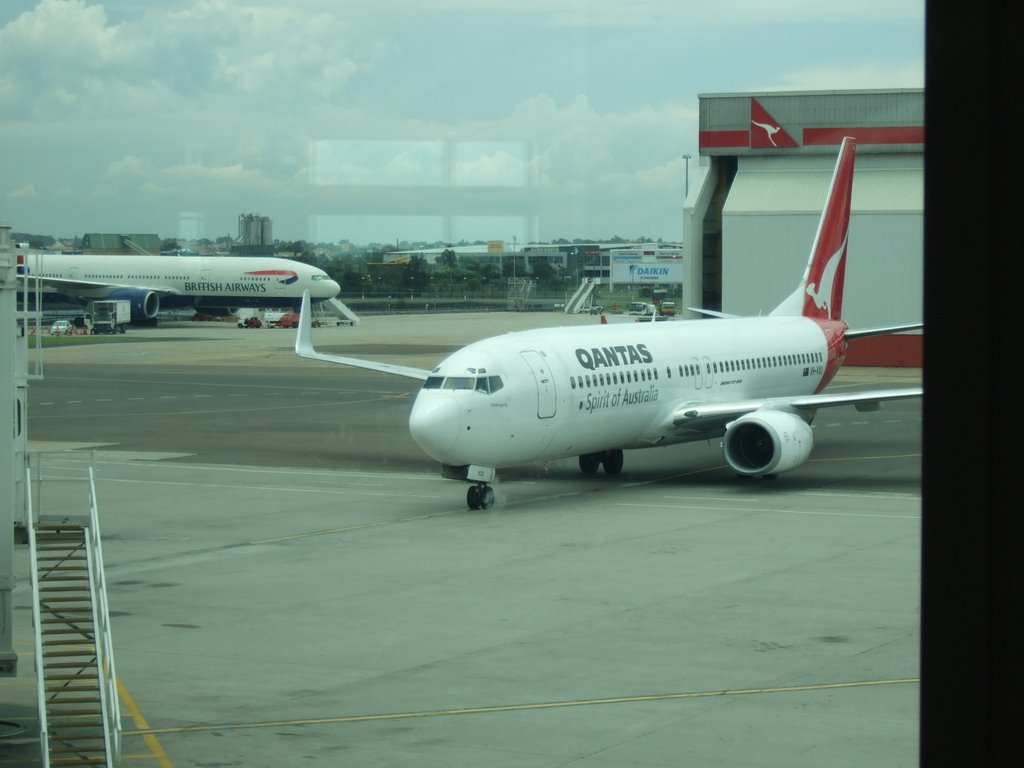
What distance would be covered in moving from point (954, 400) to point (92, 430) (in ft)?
122

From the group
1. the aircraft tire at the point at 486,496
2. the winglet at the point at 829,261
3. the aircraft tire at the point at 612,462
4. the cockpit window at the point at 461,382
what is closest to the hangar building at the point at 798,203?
the winglet at the point at 829,261

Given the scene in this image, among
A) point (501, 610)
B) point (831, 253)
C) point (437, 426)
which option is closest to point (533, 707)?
point (501, 610)

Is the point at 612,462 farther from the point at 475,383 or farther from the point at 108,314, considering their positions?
the point at 108,314

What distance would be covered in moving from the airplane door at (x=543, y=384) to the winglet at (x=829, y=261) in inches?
479

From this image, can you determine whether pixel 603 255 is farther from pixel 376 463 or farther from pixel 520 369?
pixel 520 369

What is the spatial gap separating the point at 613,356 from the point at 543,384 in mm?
2690

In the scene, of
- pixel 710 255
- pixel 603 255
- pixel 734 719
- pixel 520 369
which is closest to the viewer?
pixel 734 719

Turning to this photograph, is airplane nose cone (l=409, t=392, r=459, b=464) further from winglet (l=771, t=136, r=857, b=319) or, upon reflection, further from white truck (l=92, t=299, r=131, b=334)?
white truck (l=92, t=299, r=131, b=334)

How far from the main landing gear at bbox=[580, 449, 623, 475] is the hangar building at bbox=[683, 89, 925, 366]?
87.5ft

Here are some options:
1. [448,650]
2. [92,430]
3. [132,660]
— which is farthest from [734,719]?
[92,430]

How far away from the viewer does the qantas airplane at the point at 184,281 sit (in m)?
70.3

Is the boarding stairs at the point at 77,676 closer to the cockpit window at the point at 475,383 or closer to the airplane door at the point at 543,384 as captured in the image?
the cockpit window at the point at 475,383

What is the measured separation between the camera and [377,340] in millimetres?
67125

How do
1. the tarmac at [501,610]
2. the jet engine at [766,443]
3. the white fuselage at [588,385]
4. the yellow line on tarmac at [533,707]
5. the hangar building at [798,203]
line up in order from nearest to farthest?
the tarmac at [501,610], the yellow line on tarmac at [533,707], the white fuselage at [588,385], the jet engine at [766,443], the hangar building at [798,203]
